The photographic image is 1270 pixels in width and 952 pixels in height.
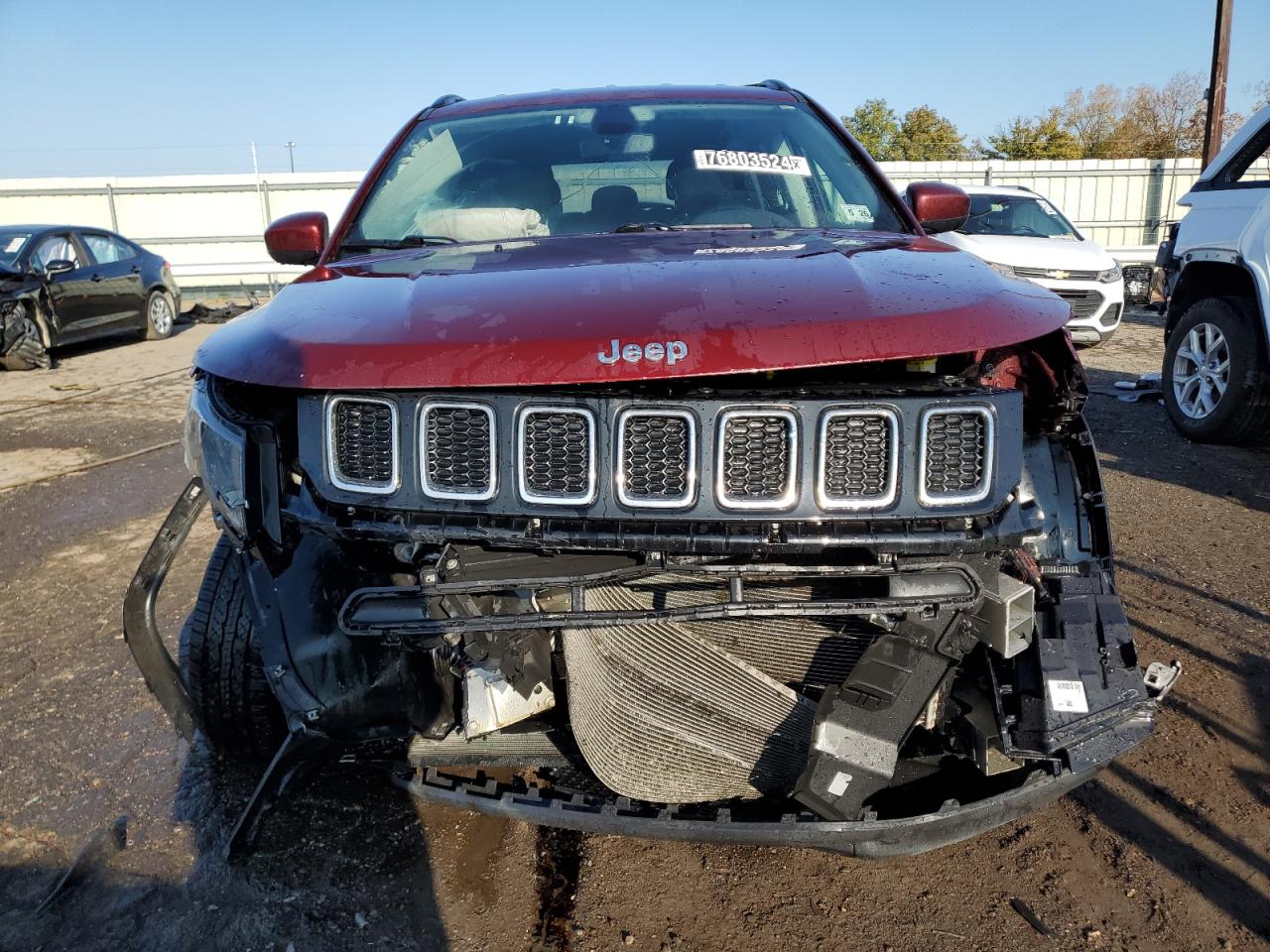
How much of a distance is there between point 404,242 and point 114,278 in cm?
1078

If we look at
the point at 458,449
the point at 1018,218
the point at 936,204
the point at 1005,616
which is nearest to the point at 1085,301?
the point at 1018,218

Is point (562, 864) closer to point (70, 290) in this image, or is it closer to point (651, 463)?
point (651, 463)

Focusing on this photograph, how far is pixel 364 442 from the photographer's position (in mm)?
1847

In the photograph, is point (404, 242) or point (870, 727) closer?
point (870, 727)

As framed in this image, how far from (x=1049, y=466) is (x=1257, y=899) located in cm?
106

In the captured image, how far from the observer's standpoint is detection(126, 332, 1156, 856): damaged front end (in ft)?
5.73

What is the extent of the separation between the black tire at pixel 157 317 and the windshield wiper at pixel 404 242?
36.5ft

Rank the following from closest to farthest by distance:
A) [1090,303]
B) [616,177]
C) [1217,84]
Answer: [616,177] < [1090,303] < [1217,84]

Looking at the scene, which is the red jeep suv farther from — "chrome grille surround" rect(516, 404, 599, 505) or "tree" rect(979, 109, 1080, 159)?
"tree" rect(979, 109, 1080, 159)

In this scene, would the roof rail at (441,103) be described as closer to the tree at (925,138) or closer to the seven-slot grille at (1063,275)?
the seven-slot grille at (1063,275)

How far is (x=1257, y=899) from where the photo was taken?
2129mm

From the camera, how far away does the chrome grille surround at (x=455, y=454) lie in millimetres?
1782

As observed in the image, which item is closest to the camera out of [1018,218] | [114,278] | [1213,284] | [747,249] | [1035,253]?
[747,249]

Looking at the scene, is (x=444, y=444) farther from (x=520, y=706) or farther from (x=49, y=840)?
(x=49, y=840)
